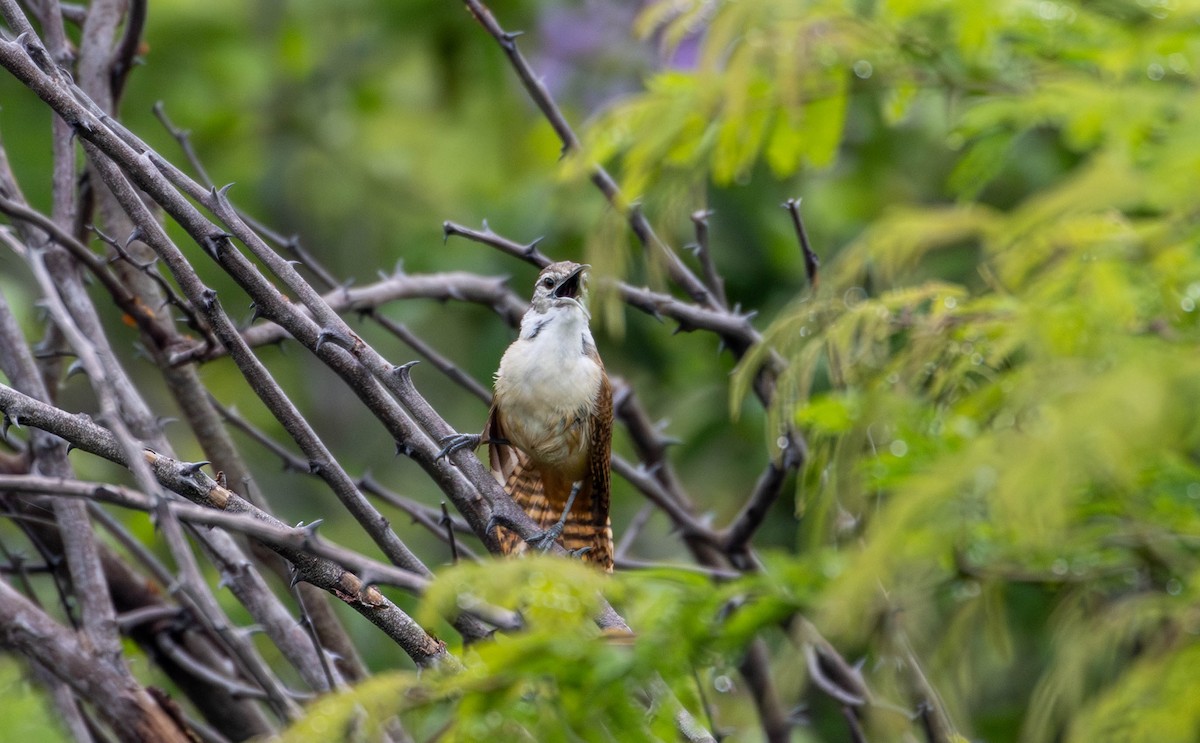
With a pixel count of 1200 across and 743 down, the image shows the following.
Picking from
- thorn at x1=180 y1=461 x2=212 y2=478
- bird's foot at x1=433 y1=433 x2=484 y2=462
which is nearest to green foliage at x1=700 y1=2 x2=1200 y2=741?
bird's foot at x1=433 y1=433 x2=484 y2=462

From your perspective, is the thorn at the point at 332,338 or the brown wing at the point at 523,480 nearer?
the thorn at the point at 332,338

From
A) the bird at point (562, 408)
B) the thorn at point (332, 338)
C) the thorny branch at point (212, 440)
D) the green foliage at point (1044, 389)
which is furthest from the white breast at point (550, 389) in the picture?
the thorn at point (332, 338)

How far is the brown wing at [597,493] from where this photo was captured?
4211mm

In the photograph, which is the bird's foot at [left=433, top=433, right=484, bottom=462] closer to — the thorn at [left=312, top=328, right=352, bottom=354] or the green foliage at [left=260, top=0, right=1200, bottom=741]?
the thorn at [left=312, top=328, right=352, bottom=354]

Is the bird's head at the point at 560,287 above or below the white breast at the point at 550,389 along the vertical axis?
above

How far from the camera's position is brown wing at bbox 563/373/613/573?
4.21 metres

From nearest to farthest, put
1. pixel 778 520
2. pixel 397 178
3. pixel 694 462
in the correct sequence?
pixel 778 520, pixel 694 462, pixel 397 178

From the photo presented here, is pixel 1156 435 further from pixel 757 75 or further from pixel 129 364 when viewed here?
pixel 129 364

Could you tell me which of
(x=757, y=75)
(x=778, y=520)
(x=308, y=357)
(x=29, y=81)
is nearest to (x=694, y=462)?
(x=778, y=520)

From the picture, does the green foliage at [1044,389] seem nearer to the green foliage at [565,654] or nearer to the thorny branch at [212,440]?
the green foliage at [565,654]

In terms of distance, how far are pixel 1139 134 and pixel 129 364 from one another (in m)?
6.76

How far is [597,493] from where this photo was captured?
4336mm

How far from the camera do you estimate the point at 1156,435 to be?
5.61 ft

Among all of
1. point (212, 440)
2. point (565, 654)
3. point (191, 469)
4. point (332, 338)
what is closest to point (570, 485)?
point (212, 440)
